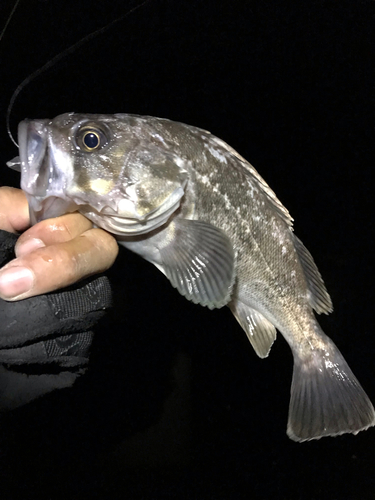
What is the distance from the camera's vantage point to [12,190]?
942 millimetres

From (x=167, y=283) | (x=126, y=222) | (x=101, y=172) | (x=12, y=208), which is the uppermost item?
(x=101, y=172)

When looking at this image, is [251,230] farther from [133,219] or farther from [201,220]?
[133,219]

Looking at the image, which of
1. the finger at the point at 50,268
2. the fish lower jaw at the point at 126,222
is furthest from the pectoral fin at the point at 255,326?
the finger at the point at 50,268

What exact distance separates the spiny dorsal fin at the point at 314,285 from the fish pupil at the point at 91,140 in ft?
2.20

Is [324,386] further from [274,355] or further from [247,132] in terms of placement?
[247,132]

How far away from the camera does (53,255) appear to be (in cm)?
67

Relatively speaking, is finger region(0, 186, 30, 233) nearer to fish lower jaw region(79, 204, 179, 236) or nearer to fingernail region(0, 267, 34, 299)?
fish lower jaw region(79, 204, 179, 236)

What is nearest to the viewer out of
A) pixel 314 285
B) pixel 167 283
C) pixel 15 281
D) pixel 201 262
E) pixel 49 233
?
pixel 15 281

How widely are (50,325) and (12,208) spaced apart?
1.23 ft

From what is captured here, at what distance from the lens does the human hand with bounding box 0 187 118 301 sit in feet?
2.11

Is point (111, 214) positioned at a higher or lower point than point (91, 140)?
lower

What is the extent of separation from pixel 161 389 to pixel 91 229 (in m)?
1.53

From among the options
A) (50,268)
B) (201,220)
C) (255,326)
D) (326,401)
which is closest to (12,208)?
(50,268)

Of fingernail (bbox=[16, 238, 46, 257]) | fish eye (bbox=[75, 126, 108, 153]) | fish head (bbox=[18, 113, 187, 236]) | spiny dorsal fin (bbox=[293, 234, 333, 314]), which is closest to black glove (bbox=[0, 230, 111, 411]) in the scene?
fingernail (bbox=[16, 238, 46, 257])
